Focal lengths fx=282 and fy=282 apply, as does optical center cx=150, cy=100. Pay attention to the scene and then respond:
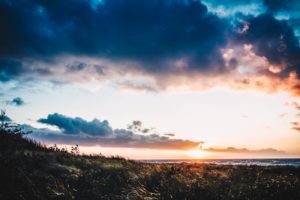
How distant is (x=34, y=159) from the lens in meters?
11.1

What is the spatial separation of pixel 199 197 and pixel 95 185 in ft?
11.7

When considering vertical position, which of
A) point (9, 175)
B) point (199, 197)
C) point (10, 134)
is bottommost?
point (199, 197)

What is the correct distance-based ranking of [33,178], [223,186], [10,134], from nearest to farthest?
[33,178]
[223,186]
[10,134]

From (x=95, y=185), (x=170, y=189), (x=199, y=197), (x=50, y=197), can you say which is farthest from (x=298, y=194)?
(x=50, y=197)

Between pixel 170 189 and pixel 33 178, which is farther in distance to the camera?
pixel 170 189

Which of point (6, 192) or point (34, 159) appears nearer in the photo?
point (6, 192)

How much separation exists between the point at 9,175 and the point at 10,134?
276 inches

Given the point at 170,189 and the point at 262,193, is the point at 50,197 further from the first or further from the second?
the point at 262,193

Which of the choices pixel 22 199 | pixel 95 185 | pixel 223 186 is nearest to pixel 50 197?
pixel 22 199

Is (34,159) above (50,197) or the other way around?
above

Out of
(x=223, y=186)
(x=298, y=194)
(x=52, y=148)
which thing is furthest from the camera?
(x=52, y=148)

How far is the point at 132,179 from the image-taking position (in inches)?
445

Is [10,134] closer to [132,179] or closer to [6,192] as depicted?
[132,179]

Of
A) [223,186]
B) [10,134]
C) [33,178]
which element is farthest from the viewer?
[10,134]
